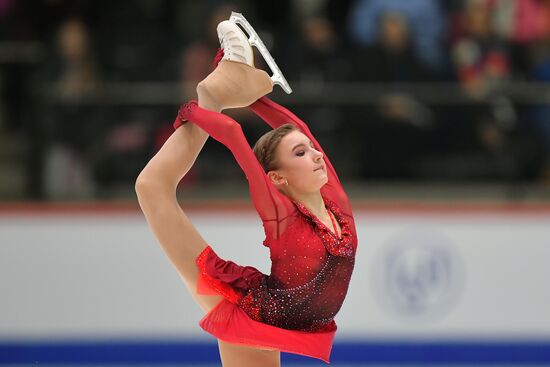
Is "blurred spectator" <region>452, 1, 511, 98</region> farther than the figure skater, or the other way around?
"blurred spectator" <region>452, 1, 511, 98</region>

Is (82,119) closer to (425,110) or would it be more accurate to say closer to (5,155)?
(5,155)

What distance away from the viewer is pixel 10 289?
19.9ft

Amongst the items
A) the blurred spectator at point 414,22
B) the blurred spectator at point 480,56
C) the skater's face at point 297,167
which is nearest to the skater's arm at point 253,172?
the skater's face at point 297,167

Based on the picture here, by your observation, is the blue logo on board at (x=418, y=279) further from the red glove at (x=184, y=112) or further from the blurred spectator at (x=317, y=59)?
the red glove at (x=184, y=112)

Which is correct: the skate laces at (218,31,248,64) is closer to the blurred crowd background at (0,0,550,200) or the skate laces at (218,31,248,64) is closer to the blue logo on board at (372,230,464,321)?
the blurred crowd background at (0,0,550,200)

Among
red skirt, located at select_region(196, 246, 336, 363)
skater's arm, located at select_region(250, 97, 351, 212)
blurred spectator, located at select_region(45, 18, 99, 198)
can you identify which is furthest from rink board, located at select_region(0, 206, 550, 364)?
red skirt, located at select_region(196, 246, 336, 363)

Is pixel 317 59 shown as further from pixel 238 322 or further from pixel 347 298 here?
pixel 238 322

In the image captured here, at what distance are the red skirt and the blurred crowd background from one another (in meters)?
2.49

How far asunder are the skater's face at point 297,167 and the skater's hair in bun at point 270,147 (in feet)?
0.05

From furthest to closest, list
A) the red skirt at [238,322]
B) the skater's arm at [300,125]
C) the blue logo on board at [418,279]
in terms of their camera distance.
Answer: the blue logo on board at [418,279]
the skater's arm at [300,125]
the red skirt at [238,322]

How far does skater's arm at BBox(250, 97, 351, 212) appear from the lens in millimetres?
3762

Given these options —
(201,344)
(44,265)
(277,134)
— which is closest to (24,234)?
(44,265)

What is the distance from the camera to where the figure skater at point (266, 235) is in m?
3.45

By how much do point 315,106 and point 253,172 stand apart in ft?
9.31
